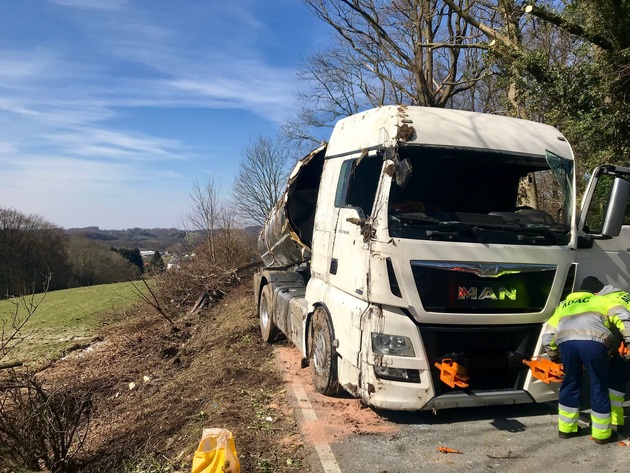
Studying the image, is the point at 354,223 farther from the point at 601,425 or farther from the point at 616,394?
the point at 616,394

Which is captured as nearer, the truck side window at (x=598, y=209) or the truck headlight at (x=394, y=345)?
the truck headlight at (x=394, y=345)

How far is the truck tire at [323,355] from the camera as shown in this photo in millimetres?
4977

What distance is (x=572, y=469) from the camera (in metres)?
3.74

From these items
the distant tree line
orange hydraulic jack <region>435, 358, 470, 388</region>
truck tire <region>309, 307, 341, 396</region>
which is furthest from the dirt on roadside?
the distant tree line

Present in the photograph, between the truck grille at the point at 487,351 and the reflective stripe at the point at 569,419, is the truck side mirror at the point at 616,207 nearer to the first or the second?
the truck grille at the point at 487,351

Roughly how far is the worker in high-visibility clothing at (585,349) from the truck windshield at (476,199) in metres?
0.69

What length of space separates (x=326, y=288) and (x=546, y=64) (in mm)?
8807

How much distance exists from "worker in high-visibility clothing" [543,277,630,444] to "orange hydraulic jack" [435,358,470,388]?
3.00 feet

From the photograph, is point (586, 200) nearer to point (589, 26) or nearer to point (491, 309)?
point (491, 309)

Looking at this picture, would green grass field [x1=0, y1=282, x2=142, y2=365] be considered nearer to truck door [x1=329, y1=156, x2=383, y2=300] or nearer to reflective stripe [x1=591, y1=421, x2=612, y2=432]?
truck door [x1=329, y1=156, x2=383, y2=300]

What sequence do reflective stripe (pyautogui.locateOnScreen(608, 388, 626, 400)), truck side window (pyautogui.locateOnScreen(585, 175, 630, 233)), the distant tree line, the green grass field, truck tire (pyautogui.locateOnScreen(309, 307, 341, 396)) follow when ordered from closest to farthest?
reflective stripe (pyautogui.locateOnScreen(608, 388, 626, 400)), truck side window (pyautogui.locateOnScreen(585, 175, 630, 233)), truck tire (pyautogui.locateOnScreen(309, 307, 341, 396)), the green grass field, the distant tree line

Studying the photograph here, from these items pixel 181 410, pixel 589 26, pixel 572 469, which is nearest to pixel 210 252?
pixel 181 410

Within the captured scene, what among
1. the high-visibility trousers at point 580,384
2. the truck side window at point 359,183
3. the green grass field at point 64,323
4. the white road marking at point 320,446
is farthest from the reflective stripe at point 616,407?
the green grass field at point 64,323

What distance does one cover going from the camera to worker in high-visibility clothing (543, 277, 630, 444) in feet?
13.5
